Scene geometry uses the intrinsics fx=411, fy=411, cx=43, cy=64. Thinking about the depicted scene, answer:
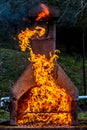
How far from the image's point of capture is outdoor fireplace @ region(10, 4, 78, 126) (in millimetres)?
7410

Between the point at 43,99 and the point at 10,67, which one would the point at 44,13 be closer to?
the point at 43,99

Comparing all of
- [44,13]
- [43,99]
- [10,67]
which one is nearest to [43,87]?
[43,99]

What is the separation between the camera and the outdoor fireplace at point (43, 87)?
292 inches

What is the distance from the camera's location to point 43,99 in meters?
7.70

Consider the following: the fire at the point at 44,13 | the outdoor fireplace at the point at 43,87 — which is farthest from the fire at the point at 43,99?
the fire at the point at 44,13

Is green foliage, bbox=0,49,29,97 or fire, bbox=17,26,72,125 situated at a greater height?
green foliage, bbox=0,49,29,97

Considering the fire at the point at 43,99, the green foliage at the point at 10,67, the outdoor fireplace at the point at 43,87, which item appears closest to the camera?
the outdoor fireplace at the point at 43,87

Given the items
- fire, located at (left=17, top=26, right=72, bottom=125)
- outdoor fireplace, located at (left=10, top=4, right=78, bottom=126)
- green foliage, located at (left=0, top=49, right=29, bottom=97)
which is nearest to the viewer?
outdoor fireplace, located at (left=10, top=4, right=78, bottom=126)

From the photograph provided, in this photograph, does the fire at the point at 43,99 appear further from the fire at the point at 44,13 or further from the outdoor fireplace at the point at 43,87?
the fire at the point at 44,13

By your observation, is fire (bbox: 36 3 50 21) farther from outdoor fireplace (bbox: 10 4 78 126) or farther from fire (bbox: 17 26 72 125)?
fire (bbox: 17 26 72 125)

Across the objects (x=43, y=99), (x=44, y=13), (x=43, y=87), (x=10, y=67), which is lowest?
(x=43, y=99)

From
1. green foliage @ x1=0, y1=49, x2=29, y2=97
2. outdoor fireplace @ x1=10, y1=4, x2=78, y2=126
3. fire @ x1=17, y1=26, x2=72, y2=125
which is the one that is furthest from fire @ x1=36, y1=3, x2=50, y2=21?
green foliage @ x1=0, y1=49, x2=29, y2=97

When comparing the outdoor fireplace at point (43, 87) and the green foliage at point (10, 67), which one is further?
the green foliage at point (10, 67)

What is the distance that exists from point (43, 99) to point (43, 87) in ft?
0.78
